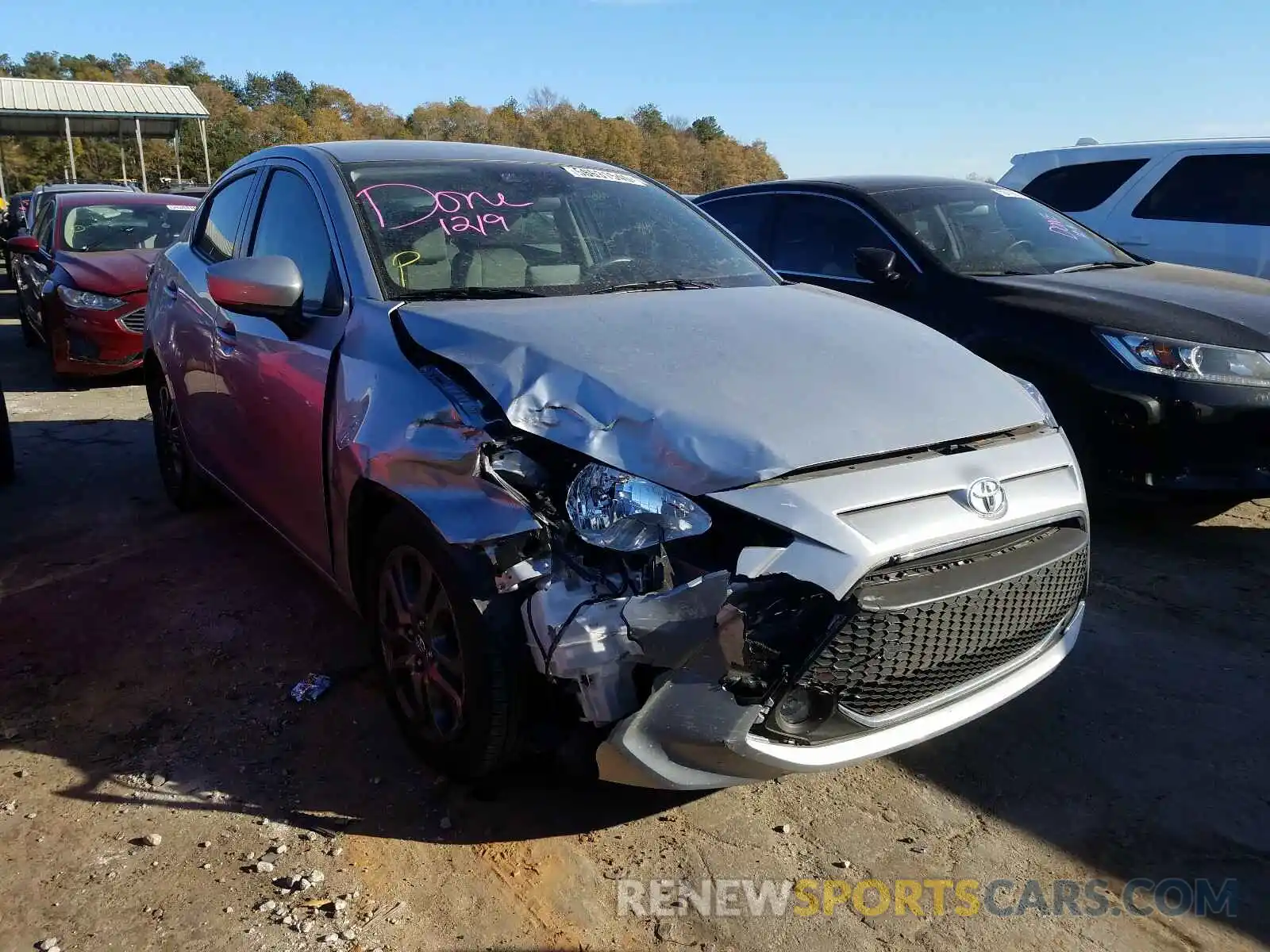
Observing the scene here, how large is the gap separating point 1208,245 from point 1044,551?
5.98 m

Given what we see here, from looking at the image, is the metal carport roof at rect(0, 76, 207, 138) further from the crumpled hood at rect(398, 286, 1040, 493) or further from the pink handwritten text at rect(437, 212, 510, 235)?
the crumpled hood at rect(398, 286, 1040, 493)

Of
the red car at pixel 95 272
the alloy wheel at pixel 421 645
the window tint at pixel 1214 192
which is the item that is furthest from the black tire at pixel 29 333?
the window tint at pixel 1214 192

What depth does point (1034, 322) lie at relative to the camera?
466cm

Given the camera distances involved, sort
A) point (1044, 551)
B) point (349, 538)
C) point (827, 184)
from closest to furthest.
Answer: point (1044, 551)
point (349, 538)
point (827, 184)

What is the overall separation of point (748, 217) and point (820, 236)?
2.06ft

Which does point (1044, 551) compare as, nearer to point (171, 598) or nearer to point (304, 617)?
point (304, 617)

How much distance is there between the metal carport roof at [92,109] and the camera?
26359 mm

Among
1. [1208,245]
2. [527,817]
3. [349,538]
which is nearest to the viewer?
[527,817]

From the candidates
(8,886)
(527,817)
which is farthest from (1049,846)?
(8,886)

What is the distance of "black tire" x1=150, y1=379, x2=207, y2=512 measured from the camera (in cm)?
489

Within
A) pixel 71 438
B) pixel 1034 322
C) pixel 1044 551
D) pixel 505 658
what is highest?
pixel 1034 322

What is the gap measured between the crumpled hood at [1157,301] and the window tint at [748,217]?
159cm

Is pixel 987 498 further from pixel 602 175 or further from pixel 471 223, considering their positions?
pixel 602 175

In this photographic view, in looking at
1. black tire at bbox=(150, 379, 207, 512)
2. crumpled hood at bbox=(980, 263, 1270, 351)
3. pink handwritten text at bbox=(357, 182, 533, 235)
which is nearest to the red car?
black tire at bbox=(150, 379, 207, 512)
